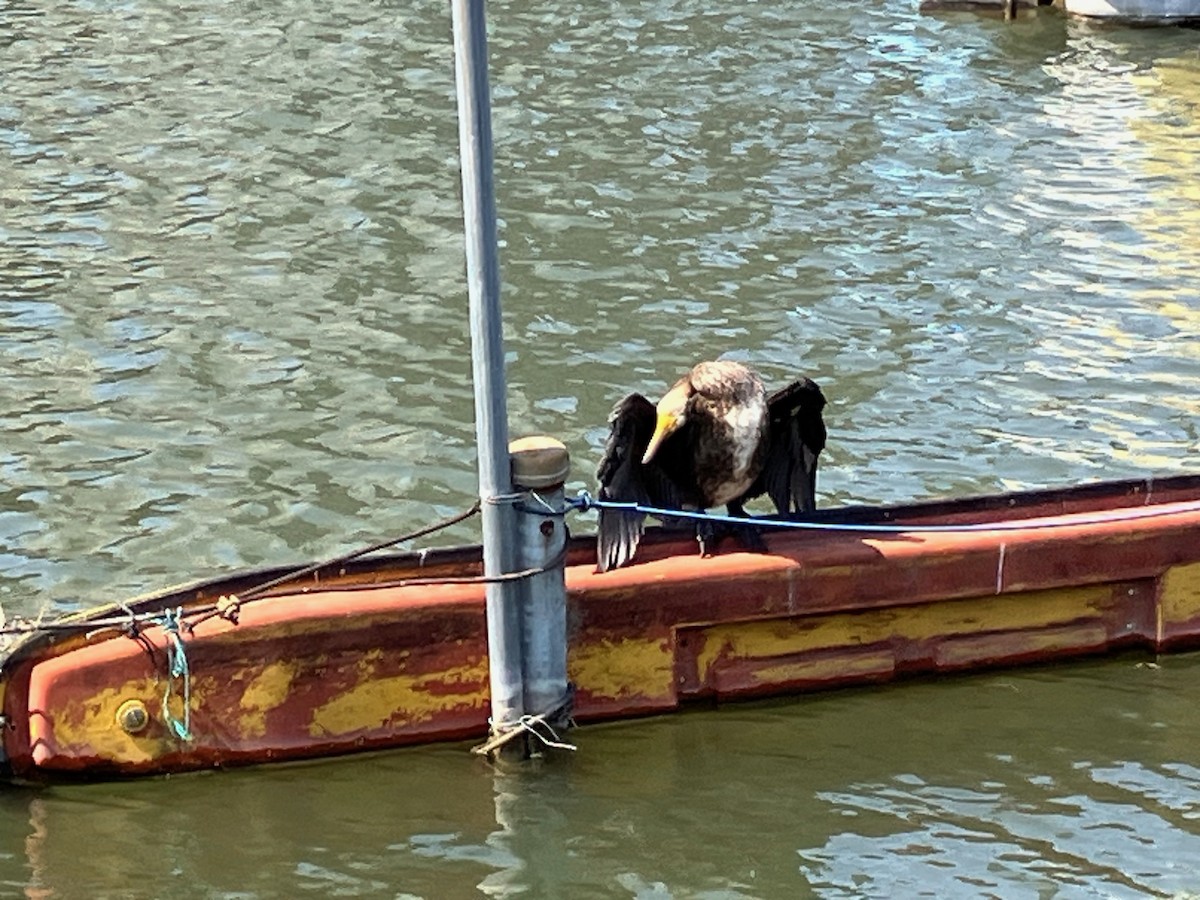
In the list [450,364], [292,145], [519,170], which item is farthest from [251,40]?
[450,364]

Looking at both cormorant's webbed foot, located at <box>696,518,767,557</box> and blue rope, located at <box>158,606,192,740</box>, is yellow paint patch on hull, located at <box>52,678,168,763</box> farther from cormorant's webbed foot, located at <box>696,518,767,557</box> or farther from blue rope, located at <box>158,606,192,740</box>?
cormorant's webbed foot, located at <box>696,518,767,557</box>

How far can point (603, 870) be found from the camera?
6848 mm

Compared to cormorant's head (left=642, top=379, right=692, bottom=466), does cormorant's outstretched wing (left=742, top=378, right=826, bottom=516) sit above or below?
below

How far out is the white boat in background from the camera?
849 inches

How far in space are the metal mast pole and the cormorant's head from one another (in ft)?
2.50

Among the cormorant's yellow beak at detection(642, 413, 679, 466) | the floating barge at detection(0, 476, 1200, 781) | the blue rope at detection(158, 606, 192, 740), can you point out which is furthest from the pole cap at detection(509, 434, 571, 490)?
the blue rope at detection(158, 606, 192, 740)

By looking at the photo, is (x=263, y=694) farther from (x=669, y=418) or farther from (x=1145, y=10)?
(x=1145, y=10)

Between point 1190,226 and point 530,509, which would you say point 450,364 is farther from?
point 1190,226

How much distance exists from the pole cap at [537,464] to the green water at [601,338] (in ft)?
3.70

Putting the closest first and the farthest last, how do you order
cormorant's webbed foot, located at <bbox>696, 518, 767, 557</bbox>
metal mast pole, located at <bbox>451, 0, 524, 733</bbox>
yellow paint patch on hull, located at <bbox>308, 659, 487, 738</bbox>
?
1. metal mast pole, located at <bbox>451, 0, 524, 733</bbox>
2. yellow paint patch on hull, located at <bbox>308, 659, 487, 738</bbox>
3. cormorant's webbed foot, located at <bbox>696, 518, 767, 557</bbox>

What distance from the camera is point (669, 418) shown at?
7.52 meters

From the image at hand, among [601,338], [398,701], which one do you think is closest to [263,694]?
[398,701]

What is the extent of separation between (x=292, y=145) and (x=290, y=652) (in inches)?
423

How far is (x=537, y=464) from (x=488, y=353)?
17.0 inches
